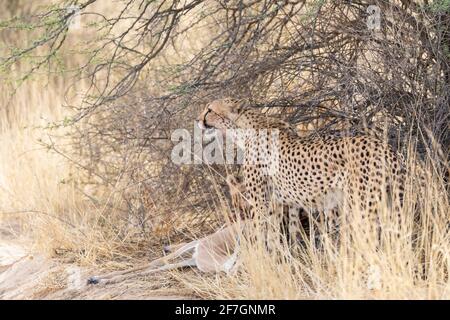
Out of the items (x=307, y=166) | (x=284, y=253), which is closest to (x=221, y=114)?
(x=307, y=166)

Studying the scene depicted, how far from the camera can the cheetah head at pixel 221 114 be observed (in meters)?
5.00

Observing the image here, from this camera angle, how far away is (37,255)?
5.61m

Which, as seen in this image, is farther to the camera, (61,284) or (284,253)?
(61,284)

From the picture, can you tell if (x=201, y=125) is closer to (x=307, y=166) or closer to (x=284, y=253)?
(x=307, y=166)

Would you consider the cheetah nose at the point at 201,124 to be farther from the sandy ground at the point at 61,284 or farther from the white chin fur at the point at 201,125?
the sandy ground at the point at 61,284

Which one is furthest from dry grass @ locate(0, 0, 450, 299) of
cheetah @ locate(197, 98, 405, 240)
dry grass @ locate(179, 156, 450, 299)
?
cheetah @ locate(197, 98, 405, 240)

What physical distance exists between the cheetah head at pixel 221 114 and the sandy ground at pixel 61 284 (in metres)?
0.91

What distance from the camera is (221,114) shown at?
500cm

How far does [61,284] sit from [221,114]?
53.1 inches

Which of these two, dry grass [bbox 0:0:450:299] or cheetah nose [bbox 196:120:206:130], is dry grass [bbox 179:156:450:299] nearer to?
dry grass [bbox 0:0:450:299]

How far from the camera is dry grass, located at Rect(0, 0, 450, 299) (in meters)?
3.81

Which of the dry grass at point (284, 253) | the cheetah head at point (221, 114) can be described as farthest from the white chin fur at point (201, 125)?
the dry grass at point (284, 253)

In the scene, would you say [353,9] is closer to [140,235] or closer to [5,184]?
[140,235]

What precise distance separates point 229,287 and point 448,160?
1500 millimetres
